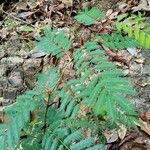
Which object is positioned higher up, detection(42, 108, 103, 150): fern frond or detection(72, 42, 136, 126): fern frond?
detection(72, 42, 136, 126): fern frond

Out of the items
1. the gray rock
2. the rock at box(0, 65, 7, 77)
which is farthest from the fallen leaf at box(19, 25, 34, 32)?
the gray rock

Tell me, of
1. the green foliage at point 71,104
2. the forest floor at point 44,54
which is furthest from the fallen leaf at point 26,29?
the green foliage at point 71,104

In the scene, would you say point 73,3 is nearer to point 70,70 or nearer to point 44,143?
point 70,70

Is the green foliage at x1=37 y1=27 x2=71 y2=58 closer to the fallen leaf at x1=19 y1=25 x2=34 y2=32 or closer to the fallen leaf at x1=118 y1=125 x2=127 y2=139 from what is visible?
the fallen leaf at x1=118 y1=125 x2=127 y2=139

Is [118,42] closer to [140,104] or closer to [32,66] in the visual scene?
[140,104]

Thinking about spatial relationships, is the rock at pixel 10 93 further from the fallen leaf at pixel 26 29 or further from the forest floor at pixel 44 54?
the fallen leaf at pixel 26 29

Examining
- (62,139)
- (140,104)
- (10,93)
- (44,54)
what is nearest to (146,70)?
(140,104)

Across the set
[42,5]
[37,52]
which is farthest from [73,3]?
[37,52]
